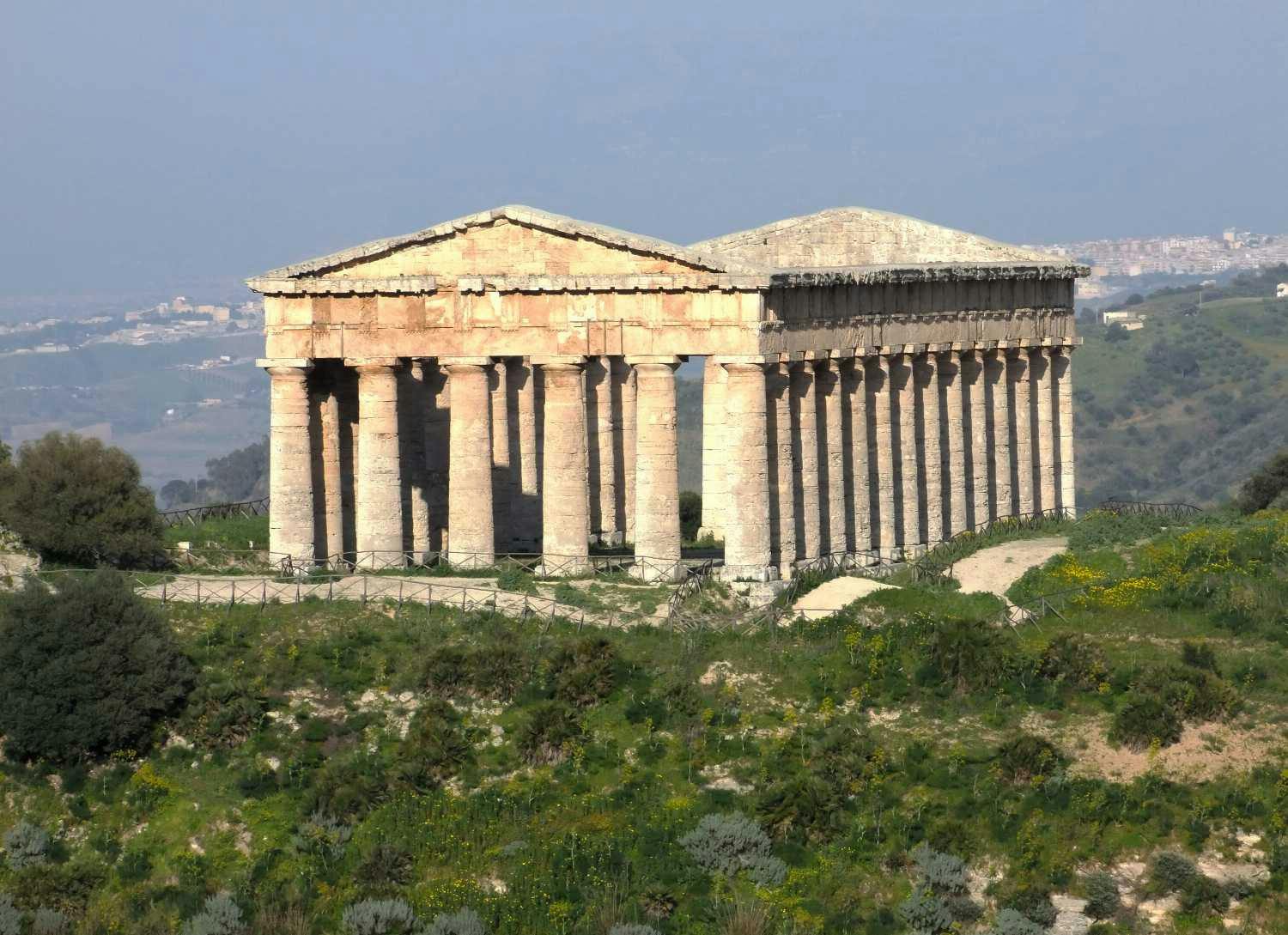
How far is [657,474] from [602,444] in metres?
13.5

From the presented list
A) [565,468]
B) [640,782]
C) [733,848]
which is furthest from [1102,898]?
[565,468]

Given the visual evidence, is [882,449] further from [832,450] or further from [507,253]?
[507,253]

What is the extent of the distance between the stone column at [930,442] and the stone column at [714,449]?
6.85m

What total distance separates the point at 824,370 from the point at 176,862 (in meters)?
29.6

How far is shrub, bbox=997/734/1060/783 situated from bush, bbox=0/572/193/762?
19380 millimetres

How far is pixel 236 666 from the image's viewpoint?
63.2 m

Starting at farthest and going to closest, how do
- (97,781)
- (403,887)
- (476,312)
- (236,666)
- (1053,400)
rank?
1. (1053,400)
2. (476,312)
3. (236,666)
4. (97,781)
5. (403,887)

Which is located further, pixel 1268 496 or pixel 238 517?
pixel 1268 496

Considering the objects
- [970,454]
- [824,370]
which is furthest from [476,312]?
[970,454]

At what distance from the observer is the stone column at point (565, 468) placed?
73688 millimetres

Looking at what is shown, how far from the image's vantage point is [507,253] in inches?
2896

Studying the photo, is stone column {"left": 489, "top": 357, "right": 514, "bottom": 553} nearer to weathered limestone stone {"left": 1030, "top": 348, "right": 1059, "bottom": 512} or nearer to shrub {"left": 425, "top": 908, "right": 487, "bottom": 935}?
weathered limestone stone {"left": 1030, "top": 348, "right": 1059, "bottom": 512}

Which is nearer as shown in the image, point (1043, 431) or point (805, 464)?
point (805, 464)

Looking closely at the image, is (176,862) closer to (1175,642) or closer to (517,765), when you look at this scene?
(517,765)
